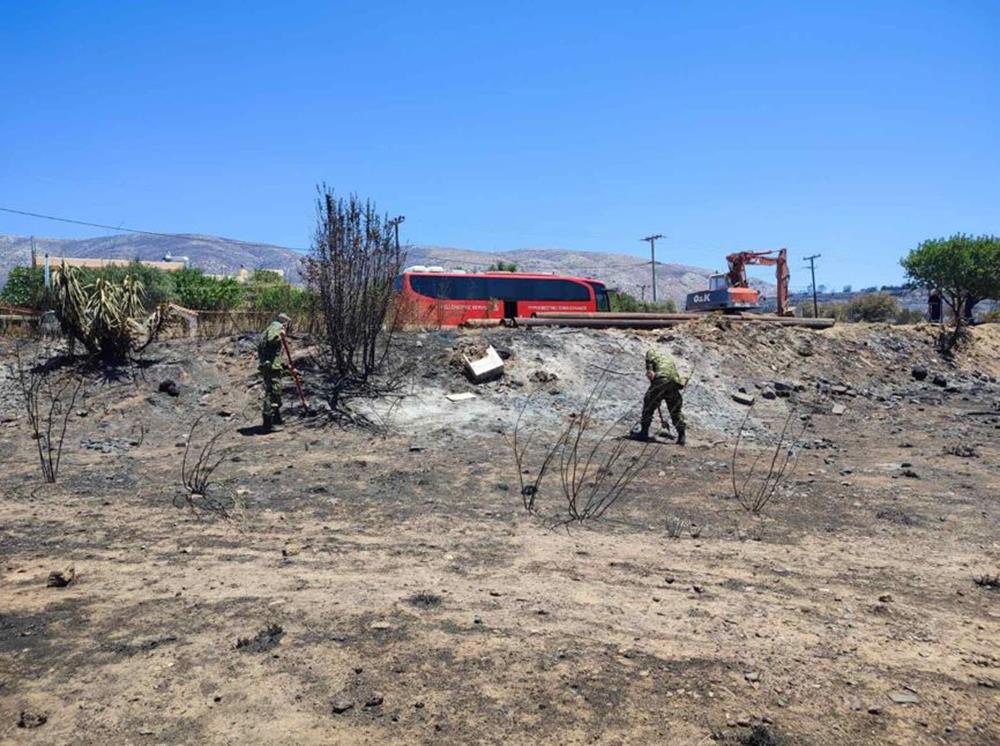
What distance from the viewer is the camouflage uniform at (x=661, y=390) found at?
10953 mm

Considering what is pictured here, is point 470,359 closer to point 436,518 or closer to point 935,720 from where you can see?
point 436,518

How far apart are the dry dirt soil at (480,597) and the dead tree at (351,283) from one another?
7.05 ft

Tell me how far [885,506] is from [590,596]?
4058mm

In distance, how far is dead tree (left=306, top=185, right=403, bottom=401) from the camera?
1275 cm

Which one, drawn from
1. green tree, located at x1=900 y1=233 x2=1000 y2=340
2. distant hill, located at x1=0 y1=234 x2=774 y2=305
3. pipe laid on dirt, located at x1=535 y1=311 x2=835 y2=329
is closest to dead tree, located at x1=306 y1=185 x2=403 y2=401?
pipe laid on dirt, located at x1=535 y1=311 x2=835 y2=329

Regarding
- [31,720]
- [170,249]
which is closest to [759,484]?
[31,720]

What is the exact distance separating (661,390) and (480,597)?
660 cm

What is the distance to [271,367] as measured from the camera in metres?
11.2

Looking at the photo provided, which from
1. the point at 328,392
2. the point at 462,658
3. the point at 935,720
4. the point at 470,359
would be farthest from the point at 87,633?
the point at 470,359

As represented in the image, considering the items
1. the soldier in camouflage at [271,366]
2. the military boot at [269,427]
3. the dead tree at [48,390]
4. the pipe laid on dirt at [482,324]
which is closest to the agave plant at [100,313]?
the dead tree at [48,390]

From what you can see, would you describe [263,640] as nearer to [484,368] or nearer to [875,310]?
[484,368]

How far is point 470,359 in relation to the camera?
1410cm

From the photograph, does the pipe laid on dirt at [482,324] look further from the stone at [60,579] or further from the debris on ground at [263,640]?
the debris on ground at [263,640]

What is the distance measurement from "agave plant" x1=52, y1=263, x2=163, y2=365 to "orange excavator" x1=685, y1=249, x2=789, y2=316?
18112 millimetres
